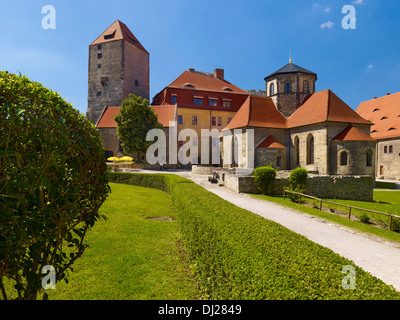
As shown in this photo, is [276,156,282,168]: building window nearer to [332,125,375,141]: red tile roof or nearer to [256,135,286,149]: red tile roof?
[256,135,286,149]: red tile roof

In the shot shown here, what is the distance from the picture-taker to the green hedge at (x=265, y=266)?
2533mm

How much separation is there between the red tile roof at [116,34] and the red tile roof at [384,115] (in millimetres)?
49475

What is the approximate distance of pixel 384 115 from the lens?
3962 centimetres

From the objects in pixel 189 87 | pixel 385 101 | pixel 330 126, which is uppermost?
pixel 189 87

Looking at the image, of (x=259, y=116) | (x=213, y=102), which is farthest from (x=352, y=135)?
(x=213, y=102)

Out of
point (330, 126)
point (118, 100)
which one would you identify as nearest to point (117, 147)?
point (118, 100)

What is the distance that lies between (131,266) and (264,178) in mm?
14563

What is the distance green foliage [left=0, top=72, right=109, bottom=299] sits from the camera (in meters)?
2.56

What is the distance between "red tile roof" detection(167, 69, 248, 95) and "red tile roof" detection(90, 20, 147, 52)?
1383 centimetres

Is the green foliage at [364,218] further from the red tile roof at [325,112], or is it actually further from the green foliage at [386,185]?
the green foliage at [386,185]

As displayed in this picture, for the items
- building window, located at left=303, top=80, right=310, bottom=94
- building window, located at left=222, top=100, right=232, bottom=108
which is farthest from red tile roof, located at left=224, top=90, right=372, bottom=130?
building window, located at left=222, top=100, right=232, bottom=108
